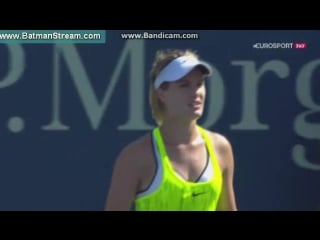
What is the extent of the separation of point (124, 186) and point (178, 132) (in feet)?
1.35

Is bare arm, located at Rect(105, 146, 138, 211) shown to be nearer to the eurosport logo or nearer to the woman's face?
the woman's face

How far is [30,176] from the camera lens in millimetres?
4586

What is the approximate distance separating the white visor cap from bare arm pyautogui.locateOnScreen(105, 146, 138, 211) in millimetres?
367

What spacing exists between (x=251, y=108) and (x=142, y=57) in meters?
0.71

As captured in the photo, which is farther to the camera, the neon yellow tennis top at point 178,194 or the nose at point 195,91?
the nose at point 195,91

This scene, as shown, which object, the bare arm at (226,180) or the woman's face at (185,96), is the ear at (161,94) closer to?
the woman's face at (185,96)

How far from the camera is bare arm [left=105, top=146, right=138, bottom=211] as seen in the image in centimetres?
337

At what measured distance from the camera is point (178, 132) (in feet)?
11.8

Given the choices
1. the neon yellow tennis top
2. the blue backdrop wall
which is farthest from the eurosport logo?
the neon yellow tennis top

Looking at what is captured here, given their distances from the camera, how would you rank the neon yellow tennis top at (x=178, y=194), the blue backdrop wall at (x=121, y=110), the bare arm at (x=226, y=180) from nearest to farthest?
the neon yellow tennis top at (x=178, y=194), the bare arm at (x=226, y=180), the blue backdrop wall at (x=121, y=110)

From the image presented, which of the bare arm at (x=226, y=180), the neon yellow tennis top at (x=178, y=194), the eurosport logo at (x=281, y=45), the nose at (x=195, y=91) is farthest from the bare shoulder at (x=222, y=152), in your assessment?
the eurosport logo at (x=281, y=45)

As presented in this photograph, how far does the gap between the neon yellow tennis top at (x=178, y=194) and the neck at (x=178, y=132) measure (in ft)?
0.58

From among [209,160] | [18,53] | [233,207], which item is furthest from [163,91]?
[18,53]

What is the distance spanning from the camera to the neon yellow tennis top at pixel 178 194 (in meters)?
3.36
